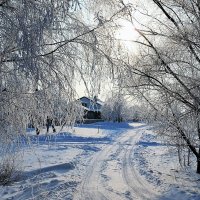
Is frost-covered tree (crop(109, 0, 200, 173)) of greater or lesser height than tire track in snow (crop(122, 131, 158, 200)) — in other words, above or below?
above

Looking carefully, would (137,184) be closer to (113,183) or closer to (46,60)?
(113,183)

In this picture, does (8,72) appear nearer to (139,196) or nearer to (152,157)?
(139,196)

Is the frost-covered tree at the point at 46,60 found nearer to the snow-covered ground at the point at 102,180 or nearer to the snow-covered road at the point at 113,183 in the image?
the snow-covered ground at the point at 102,180

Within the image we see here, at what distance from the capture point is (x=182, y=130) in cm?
1229

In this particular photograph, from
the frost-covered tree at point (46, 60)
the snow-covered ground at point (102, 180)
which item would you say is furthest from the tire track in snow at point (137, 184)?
the frost-covered tree at point (46, 60)

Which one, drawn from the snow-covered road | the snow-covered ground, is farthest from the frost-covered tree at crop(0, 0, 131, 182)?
the snow-covered road

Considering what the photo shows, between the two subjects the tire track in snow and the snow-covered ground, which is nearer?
the snow-covered ground

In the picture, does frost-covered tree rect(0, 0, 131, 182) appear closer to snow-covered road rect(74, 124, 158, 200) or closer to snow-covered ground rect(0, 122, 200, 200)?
snow-covered ground rect(0, 122, 200, 200)

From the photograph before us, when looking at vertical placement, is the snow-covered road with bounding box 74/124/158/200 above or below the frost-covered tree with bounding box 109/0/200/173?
below

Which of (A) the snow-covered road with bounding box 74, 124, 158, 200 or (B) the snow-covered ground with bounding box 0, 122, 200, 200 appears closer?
(B) the snow-covered ground with bounding box 0, 122, 200, 200

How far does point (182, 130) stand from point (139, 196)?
284 centimetres

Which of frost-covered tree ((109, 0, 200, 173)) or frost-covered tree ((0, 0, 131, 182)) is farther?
frost-covered tree ((109, 0, 200, 173))

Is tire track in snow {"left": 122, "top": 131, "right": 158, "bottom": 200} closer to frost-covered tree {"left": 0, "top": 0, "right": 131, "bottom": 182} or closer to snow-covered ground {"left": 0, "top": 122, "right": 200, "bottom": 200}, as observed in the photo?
snow-covered ground {"left": 0, "top": 122, "right": 200, "bottom": 200}

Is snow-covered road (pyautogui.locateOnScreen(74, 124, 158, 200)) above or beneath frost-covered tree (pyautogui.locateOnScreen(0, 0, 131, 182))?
beneath
